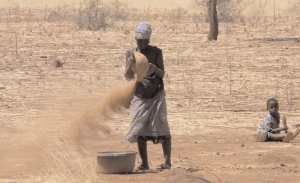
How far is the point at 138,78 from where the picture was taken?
6.69m

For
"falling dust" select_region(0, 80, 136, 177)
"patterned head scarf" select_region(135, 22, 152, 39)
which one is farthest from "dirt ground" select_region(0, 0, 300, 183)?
"patterned head scarf" select_region(135, 22, 152, 39)

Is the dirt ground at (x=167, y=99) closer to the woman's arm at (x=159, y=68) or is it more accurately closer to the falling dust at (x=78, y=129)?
the falling dust at (x=78, y=129)

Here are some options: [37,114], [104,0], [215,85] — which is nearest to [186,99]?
[215,85]

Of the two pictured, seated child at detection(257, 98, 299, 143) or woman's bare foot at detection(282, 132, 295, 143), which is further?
seated child at detection(257, 98, 299, 143)

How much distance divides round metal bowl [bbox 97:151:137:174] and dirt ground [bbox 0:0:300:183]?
97 millimetres

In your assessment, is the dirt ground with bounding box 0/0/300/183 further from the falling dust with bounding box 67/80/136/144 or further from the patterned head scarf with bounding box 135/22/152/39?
the patterned head scarf with bounding box 135/22/152/39

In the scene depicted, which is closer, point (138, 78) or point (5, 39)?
point (138, 78)

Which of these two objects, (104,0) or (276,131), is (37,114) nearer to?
(276,131)

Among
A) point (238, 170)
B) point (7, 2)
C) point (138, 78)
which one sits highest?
point (7, 2)

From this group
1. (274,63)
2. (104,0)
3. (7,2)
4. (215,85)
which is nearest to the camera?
(215,85)

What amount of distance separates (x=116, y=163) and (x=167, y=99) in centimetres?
555

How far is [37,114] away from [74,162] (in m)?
4.18

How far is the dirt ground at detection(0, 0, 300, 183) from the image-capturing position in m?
7.06

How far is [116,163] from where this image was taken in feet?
22.2
